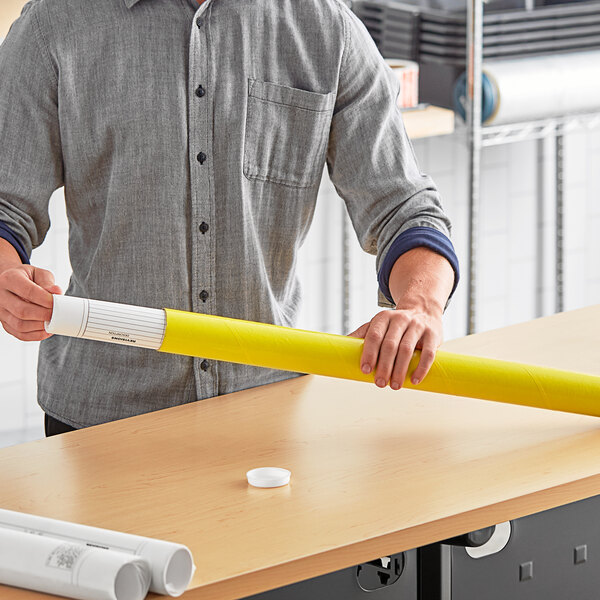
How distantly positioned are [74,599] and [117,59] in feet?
2.77

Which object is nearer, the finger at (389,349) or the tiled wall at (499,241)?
the finger at (389,349)

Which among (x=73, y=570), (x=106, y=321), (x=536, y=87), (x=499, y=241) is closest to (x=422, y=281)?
(x=106, y=321)

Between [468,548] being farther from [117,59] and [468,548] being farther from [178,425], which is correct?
[117,59]

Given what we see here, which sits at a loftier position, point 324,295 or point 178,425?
point 178,425

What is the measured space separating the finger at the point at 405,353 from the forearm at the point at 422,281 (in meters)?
0.09

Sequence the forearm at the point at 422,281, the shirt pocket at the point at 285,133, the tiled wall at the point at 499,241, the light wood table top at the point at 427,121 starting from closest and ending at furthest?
the forearm at the point at 422,281 < the shirt pocket at the point at 285,133 < the light wood table top at the point at 427,121 < the tiled wall at the point at 499,241

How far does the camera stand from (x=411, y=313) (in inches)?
56.1

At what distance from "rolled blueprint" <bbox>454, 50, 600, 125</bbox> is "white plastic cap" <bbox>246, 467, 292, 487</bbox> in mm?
2074

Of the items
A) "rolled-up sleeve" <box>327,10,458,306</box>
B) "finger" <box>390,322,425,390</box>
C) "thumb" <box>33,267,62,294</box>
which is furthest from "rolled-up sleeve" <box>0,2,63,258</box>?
"finger" <box>390,322,425,390</box>

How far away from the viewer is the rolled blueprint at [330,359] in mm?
1326

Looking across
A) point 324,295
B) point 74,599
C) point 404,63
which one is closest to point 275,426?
point 74,599

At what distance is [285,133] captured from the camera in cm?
167

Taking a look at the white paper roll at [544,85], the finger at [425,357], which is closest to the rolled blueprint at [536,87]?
the white paper roll at [544,85]

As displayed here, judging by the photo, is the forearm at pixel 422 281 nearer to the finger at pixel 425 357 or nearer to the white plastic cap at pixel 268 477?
the finger at pixel 425 357
